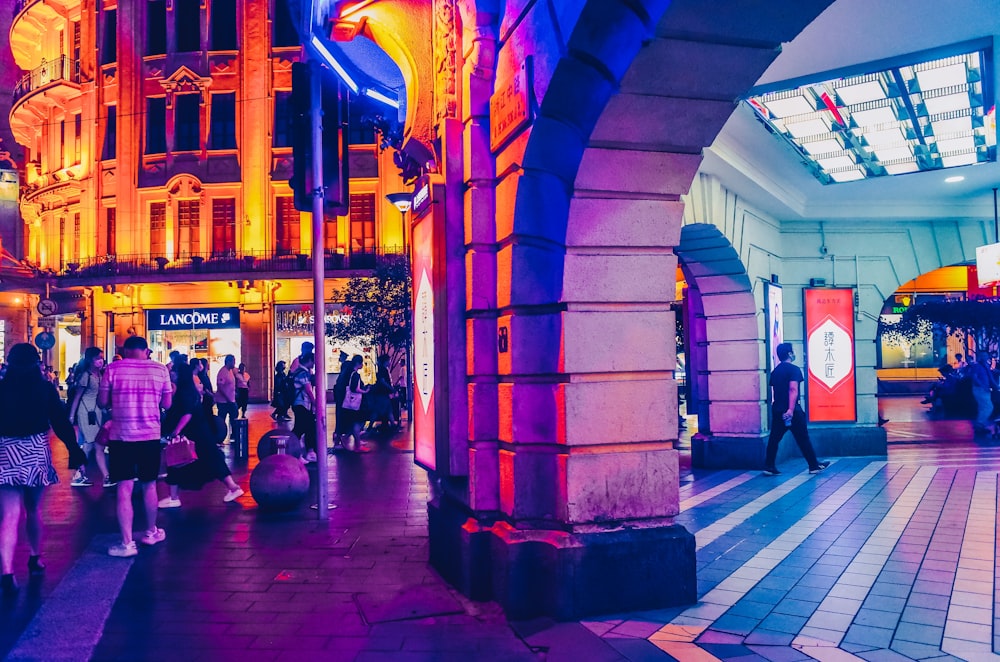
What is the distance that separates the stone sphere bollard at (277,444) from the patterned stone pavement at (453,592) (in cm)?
97

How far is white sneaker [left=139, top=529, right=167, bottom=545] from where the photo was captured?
22.6ft

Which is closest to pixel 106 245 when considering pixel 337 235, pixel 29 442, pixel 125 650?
pixel 337 235

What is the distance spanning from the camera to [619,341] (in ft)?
16.9

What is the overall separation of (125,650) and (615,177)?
4086mm

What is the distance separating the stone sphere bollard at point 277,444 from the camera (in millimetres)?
9492

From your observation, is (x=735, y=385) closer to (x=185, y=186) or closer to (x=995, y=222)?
(x=995, y=222)

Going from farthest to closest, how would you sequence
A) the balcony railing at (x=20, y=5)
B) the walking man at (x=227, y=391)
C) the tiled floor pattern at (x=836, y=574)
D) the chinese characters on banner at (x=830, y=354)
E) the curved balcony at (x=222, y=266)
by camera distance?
1. the balcony railing at (x=20, y=5)
2. the curved balcony at (x=222, y=266)
3. the walking man at (x=227, y=391)
4. the chinese characters on banner at (x=830, y=354)
5. the tiled floor pattern at (x=836, y=574)

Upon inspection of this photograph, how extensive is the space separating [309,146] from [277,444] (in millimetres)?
3625

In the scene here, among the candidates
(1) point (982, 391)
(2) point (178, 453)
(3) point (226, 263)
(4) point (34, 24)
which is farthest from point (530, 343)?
(4) point (34, 24)

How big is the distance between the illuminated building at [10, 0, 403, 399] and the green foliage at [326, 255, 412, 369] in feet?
19.4

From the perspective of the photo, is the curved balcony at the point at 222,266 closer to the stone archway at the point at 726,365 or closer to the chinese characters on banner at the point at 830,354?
the chinese characters on banner at the point at 830,354

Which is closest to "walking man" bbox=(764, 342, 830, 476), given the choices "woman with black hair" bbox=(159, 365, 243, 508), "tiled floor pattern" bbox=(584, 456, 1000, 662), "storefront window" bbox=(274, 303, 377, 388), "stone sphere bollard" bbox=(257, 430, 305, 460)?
"tiled floor pattern" bbox=(584, 456, 1000, 662)

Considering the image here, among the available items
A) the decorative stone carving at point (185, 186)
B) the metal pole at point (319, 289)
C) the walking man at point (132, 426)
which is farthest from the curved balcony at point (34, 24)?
the walking man at point (132, 426)

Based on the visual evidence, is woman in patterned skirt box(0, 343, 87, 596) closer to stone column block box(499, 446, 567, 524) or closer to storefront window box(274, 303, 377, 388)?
stone column block box(499, 446, 567, 524)
